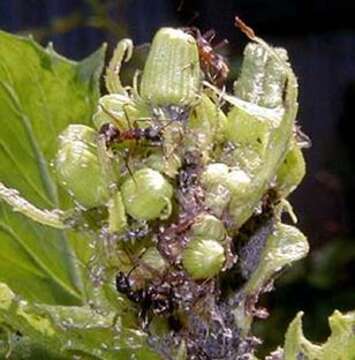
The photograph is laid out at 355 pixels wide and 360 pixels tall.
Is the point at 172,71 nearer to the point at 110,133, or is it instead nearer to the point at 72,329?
the point at 110,133

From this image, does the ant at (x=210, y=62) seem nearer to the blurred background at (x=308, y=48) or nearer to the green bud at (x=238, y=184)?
the green bud at (x=238, y=184)

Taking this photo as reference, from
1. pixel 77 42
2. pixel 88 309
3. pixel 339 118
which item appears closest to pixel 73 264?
pixel 88 309

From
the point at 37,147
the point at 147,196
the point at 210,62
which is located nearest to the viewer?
the point at 147,196

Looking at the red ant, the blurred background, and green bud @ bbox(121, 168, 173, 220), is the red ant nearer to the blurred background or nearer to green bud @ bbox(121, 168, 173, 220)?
green bud @ bbox(121, 168, 173, 220)

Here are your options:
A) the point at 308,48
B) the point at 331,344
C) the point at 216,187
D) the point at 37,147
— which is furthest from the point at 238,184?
the point at 308,48

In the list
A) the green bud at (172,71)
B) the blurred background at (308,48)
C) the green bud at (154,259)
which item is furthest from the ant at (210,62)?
the blurred background at (308,48)

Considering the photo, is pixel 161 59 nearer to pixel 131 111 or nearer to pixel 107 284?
pixel 131 111
